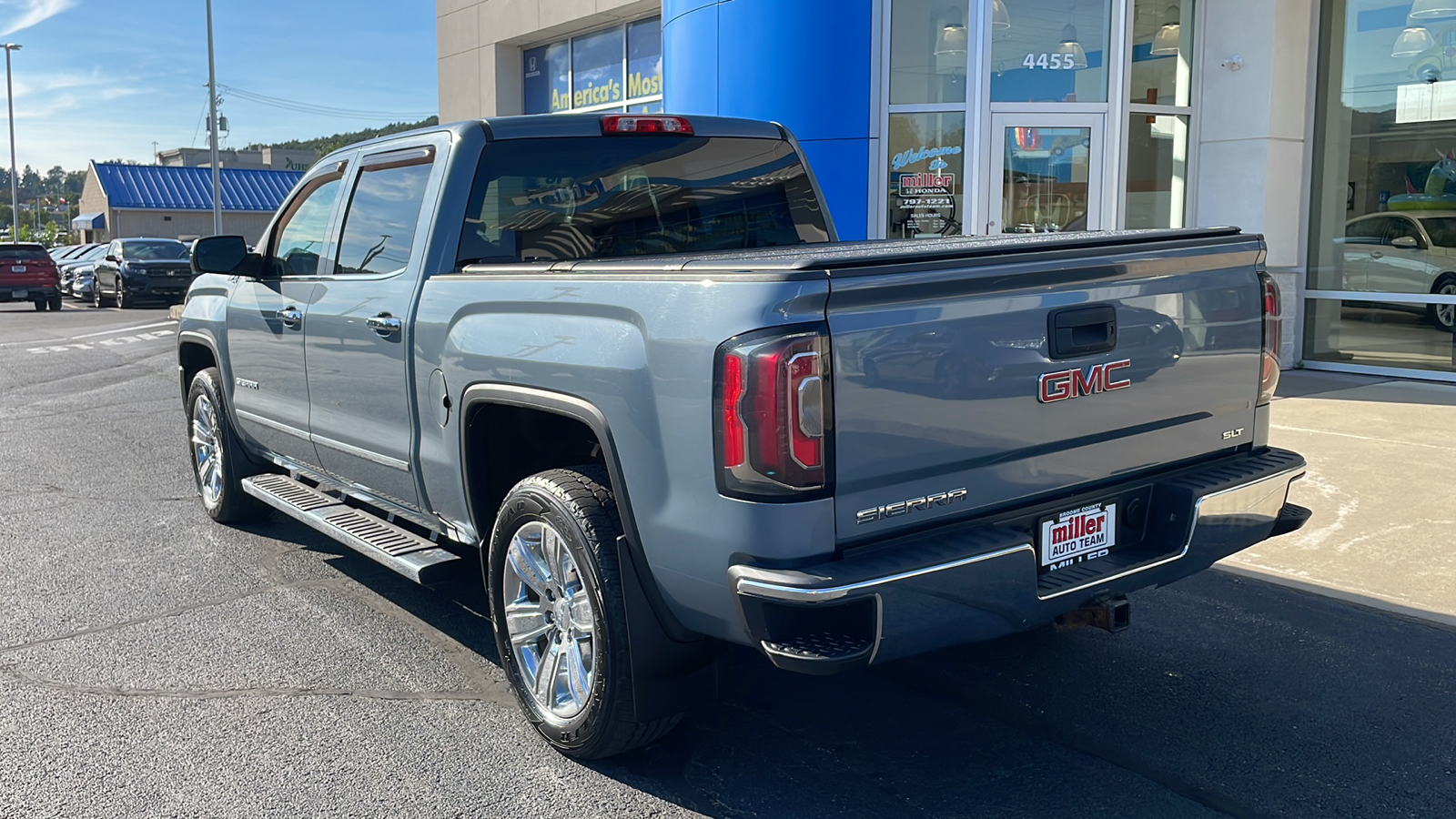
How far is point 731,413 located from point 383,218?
8.34 ft

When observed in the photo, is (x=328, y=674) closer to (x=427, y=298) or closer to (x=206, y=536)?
(x=427, y=298)

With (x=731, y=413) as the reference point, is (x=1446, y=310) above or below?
below

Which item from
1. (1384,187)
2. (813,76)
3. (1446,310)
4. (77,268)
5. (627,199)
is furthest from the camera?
(77,268)

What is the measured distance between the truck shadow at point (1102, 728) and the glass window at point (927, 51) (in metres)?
8.20

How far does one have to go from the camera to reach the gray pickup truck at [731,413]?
10.1ft

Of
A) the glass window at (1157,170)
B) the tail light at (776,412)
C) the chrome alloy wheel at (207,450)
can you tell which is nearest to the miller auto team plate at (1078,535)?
the tail light at (776,412)

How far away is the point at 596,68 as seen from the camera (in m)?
20.0

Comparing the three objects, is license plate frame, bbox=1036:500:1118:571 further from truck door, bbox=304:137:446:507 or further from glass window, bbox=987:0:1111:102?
glass window, bbox=987:0:1111:102

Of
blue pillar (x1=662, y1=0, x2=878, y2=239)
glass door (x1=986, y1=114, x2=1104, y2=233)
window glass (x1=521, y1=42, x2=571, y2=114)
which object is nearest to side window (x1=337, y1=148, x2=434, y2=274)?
blue pillar (x1=662, y1=0, x2=878, y2=239)

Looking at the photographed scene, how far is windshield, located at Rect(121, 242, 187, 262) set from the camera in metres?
29.3

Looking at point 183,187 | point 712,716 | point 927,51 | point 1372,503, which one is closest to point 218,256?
point 712,716

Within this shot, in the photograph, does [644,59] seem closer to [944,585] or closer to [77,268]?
[944,585]

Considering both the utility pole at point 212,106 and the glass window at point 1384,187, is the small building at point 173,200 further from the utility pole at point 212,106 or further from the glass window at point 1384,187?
the glass window at point 1384,187

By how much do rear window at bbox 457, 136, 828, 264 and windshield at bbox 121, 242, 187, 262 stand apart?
27.7m
